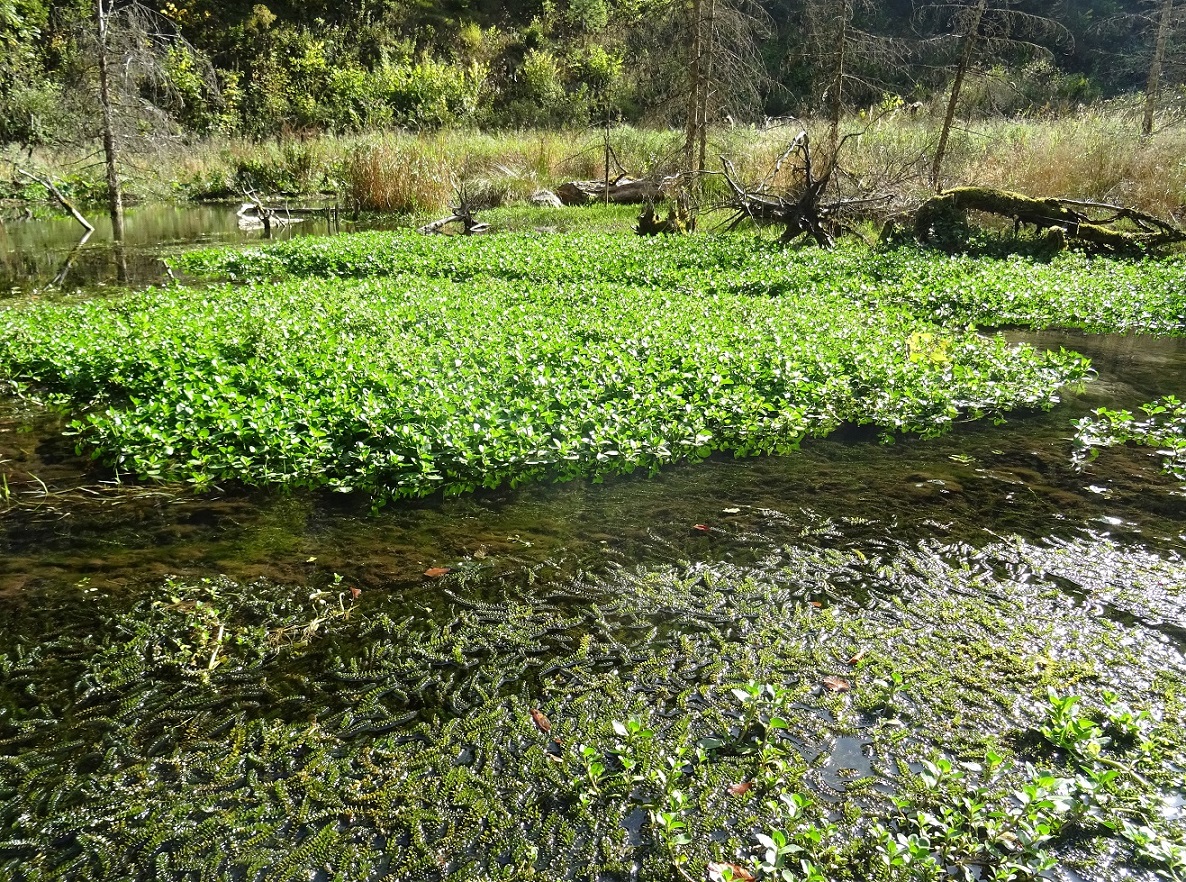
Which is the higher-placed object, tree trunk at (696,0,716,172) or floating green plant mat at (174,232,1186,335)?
tree trunk at (696,0,716,172)

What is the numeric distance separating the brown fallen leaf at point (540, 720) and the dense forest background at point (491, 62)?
21466 millimetres

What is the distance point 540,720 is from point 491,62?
140 feet

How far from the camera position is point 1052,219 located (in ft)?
45.9

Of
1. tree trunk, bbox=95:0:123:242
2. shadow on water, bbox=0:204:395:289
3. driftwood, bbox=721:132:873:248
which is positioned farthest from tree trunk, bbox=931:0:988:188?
tree trunk, bbox=95:0:123:242

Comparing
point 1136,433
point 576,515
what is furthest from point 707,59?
point 576,515

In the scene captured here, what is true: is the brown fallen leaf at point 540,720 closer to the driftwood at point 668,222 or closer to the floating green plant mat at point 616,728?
the floating green plant mat at point 616,728

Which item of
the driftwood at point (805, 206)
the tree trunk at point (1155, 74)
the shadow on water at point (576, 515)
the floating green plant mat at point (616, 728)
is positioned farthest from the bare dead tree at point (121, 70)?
the tree trunk at point (1155, 74)

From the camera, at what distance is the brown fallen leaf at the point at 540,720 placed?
3.11 metres

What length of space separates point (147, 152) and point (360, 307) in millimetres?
11939

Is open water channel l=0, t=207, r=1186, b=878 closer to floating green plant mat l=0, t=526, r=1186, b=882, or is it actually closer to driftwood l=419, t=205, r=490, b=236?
floating green plant mat l=0, t=526, r=1186, b=882

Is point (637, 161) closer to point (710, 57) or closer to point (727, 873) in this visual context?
point (710, 57)

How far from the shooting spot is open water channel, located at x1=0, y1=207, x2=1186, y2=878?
4.11m

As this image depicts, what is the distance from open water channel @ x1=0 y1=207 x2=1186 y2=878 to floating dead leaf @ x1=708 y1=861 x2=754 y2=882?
756 mm

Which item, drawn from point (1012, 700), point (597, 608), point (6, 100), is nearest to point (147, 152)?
point (6, 100)
